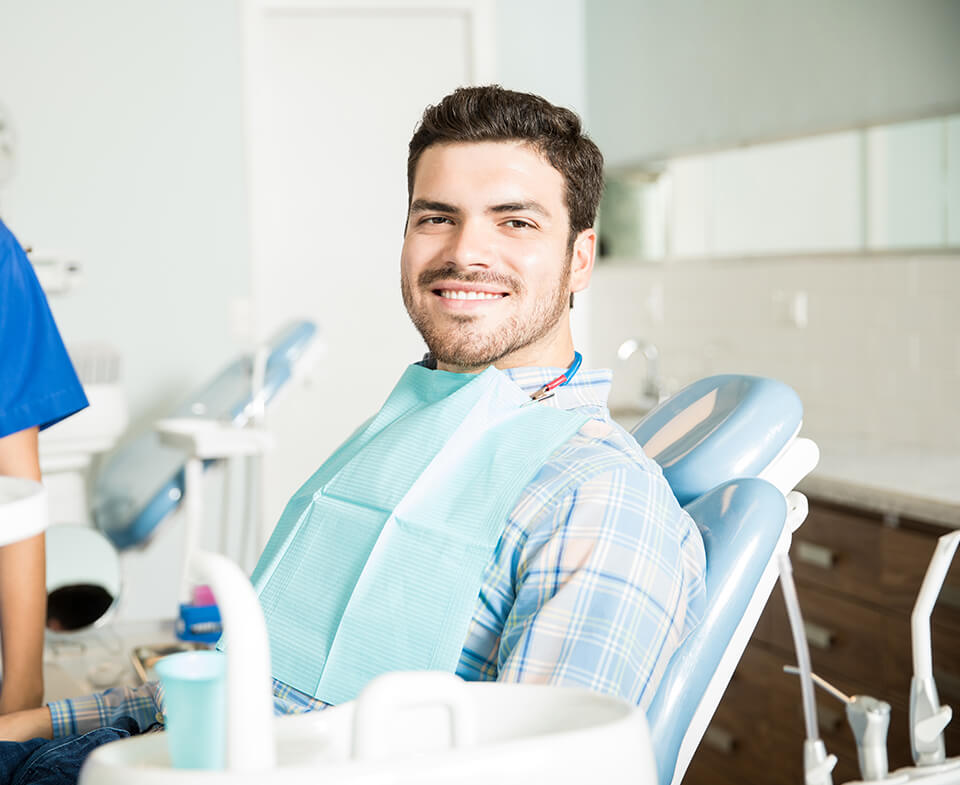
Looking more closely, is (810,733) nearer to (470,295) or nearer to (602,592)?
(602,592)

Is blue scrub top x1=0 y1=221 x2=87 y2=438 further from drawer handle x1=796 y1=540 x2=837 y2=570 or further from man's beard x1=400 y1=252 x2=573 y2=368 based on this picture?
drawer handle x1=796 y1=540 x2=837 y2=570

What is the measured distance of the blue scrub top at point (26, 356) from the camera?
1.44m

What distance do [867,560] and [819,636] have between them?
22 centimetres

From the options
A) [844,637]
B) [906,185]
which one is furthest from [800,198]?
[844,637]

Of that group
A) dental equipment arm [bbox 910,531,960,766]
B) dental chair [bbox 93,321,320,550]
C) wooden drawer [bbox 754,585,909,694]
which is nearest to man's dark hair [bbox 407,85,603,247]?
dental equipment arm [bbox 910,531,960,766]

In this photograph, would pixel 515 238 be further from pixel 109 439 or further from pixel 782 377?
pixel 109 439

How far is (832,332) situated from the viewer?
115 inches

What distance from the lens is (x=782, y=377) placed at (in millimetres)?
3115

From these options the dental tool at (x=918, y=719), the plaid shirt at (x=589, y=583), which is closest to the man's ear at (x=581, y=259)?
the plaid shirt at (x=589, y=583)

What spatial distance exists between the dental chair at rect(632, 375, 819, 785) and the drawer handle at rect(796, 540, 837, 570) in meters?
1.02

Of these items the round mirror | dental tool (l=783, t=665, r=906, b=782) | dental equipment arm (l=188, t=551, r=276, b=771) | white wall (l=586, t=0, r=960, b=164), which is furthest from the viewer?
white wall (l=586, t=0, r=960, b=164)

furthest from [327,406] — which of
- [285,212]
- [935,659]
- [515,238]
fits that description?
[515,238]

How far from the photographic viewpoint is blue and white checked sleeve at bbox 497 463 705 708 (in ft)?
2.94

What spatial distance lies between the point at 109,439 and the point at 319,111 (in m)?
1.44
